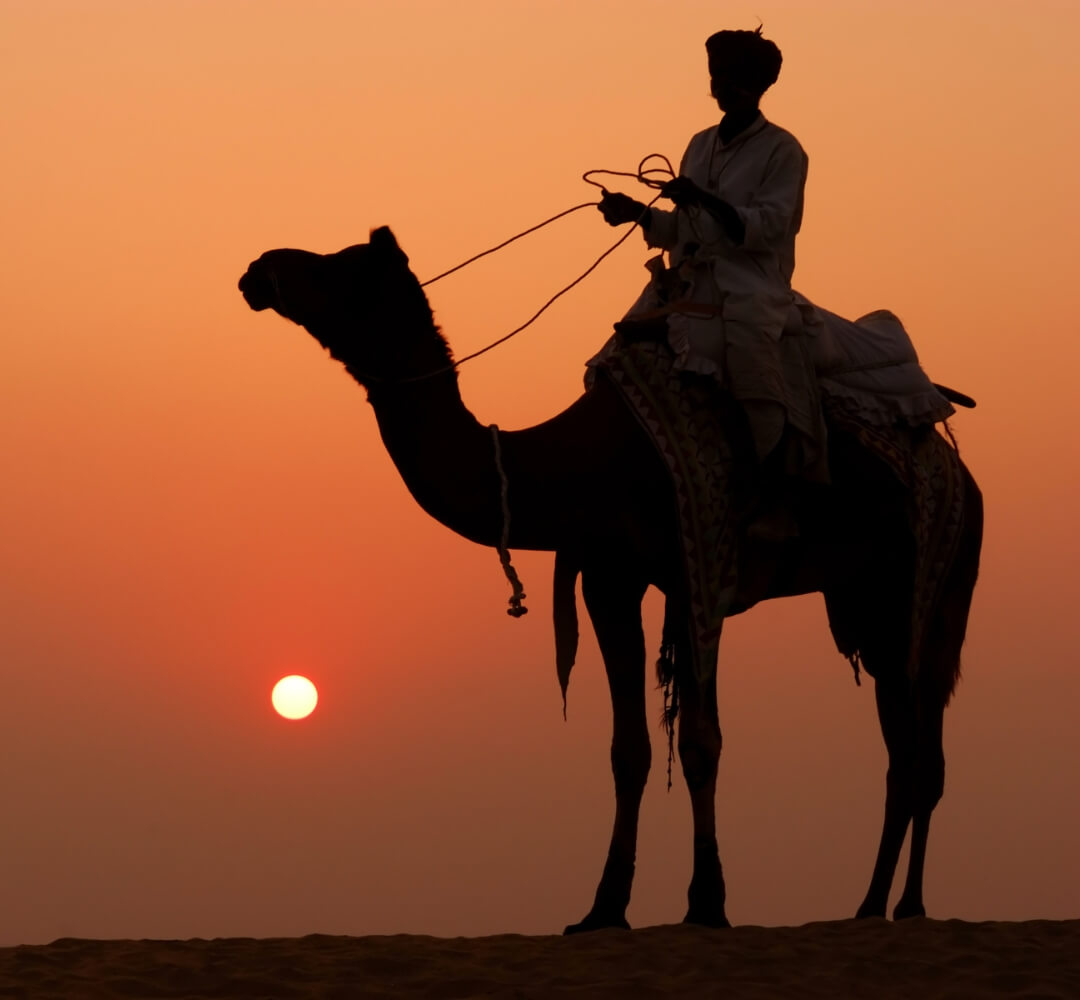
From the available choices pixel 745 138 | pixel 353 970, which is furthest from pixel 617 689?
pixel 745 138

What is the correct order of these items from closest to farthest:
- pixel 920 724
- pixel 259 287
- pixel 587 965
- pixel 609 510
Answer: pixel 587 965 → pixel 259 287 → pixel 609 510 → pixel 920 724

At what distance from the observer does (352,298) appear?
39.8 feet

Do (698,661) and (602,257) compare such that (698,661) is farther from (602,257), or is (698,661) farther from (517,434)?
(602,257)

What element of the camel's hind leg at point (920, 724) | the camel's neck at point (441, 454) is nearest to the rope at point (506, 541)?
the camel's neck at point (441, 454)

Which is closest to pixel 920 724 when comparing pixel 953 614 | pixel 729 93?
pixel 953 614

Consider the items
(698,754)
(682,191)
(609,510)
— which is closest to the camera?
(609,510)

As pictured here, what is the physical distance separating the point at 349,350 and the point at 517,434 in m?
1.05

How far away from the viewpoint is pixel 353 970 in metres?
11.3

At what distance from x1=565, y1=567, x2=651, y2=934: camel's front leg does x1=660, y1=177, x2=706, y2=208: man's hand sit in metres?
1.98

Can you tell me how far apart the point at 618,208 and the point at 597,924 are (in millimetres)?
3759

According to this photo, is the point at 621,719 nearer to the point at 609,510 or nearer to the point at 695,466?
the point at 609,510

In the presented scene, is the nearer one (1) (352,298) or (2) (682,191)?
(1) (352,298)

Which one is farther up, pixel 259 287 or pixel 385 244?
pixel 385 244

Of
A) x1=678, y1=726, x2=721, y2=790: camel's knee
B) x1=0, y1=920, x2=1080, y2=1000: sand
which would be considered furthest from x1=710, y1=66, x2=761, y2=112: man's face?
x1=0, y1=920, x2=1080, y2=1000: sand
